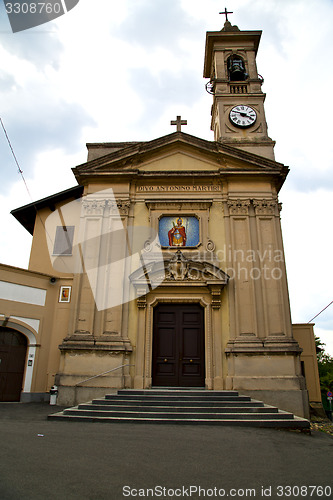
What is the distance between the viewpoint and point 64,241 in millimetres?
16234

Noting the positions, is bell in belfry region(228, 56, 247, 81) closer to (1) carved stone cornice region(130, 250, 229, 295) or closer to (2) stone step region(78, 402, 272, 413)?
(1) carved stone cornice region(130, 250, 229, 295)

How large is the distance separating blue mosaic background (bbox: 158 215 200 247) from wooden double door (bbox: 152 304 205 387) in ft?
8.36

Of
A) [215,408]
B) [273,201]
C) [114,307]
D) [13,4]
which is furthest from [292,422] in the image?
[13,4]

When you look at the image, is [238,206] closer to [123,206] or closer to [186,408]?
[123,206]

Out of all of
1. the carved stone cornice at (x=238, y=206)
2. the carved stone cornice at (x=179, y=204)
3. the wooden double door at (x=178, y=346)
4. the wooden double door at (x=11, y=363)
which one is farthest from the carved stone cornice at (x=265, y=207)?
the wooden double door at (x=11, y=363)

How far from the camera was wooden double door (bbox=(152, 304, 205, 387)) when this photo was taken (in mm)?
12836

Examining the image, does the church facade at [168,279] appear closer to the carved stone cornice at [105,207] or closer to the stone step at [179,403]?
the carved stone cornice at [105,207]

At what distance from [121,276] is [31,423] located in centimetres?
645

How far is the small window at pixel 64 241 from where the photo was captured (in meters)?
16.0

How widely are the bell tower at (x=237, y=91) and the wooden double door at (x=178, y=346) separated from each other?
817 cm

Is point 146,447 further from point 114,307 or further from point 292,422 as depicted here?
point 114,307

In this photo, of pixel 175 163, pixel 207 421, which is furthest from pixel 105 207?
pixel 207 421

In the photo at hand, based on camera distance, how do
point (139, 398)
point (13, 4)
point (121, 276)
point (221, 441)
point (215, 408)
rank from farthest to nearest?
point (121, 276) < point (139, 398) < point (215, 408) < point (221, 441) < point (13, 4)

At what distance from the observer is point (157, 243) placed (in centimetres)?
1438
